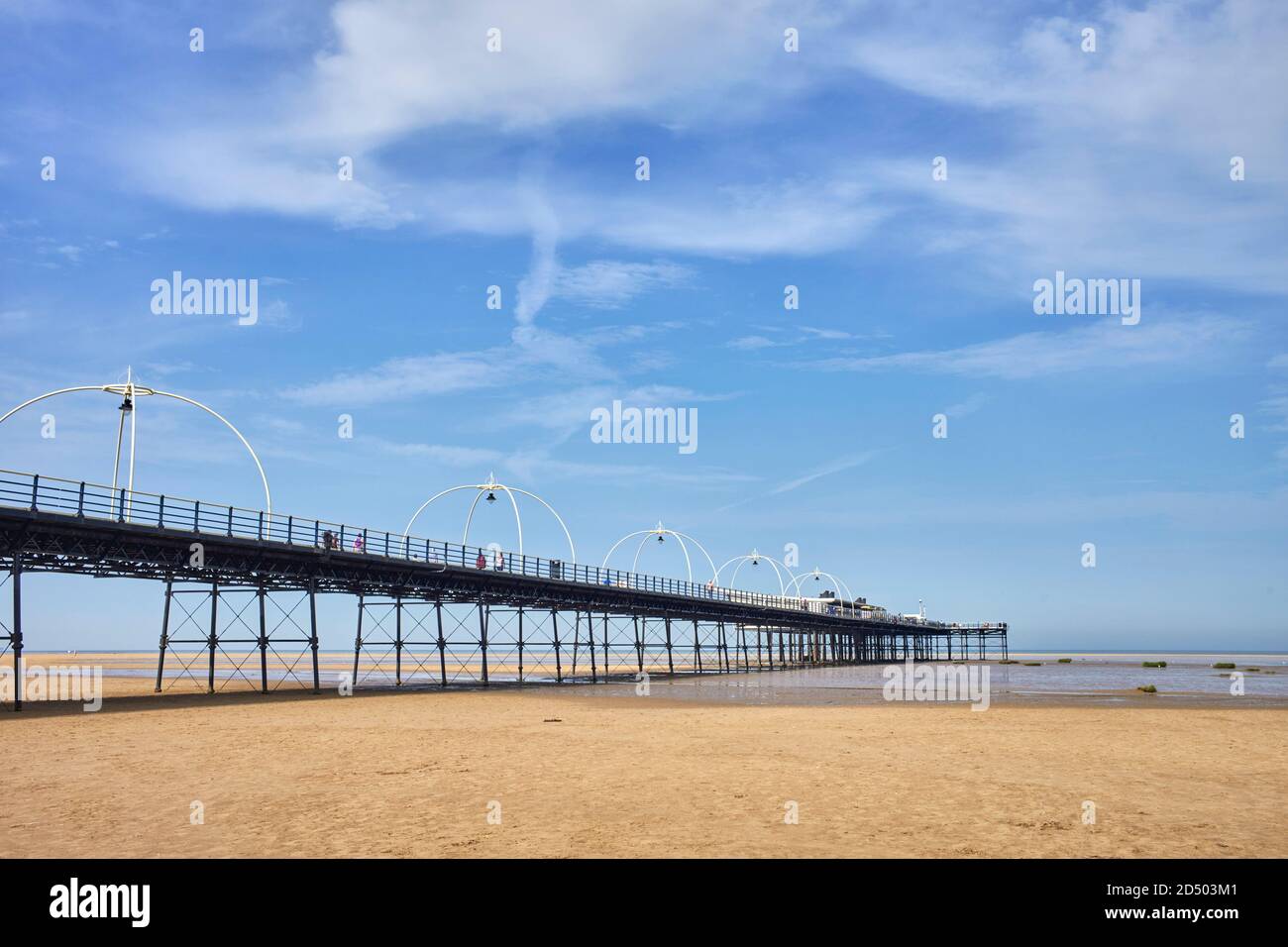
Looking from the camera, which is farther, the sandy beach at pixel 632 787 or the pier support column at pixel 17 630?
the pier support column at pixel 17 630

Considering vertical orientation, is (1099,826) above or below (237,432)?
below

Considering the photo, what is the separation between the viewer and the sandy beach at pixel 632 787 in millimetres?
12023

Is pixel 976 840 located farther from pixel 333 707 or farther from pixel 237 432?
pixel 237 432

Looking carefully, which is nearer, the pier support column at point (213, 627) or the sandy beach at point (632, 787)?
the sandy beach at point (632, 787)

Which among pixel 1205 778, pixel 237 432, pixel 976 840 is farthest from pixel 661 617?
pixel 976 840

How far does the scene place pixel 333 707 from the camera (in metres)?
35.6

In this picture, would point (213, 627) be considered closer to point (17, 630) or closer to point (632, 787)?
point (17, 630)

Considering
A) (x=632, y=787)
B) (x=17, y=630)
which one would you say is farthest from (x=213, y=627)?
(x=632, y=787)

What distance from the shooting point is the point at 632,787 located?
54.1ft
